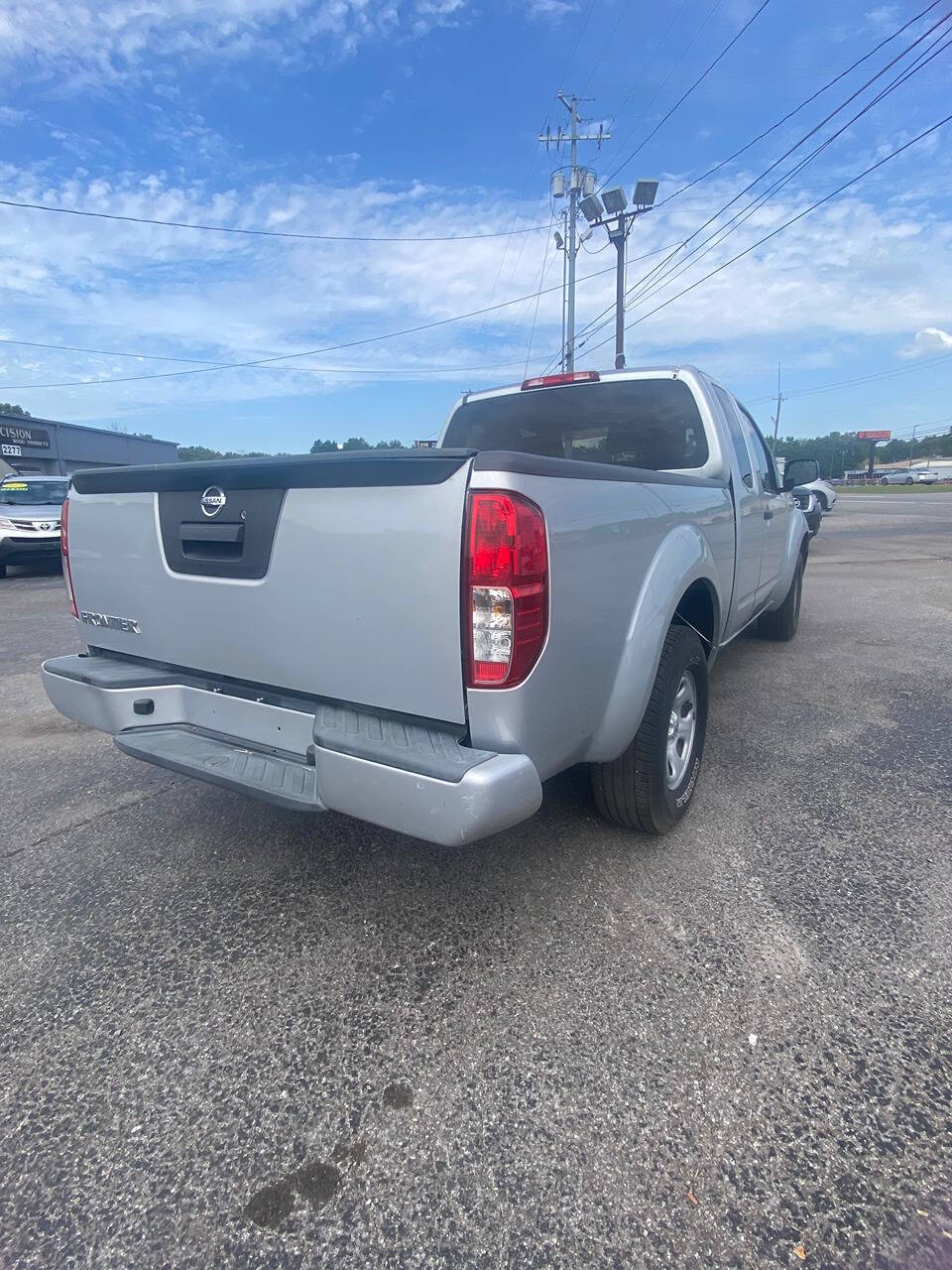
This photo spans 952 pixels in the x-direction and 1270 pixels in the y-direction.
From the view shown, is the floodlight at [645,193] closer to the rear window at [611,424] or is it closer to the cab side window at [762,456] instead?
the cab side window at [762,456]

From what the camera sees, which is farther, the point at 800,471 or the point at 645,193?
the point at 645,193

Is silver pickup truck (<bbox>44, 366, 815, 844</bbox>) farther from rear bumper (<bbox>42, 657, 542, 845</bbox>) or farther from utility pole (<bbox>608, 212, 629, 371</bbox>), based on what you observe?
utility pole (<bbox>608, 212, 629, 371</bbox>)

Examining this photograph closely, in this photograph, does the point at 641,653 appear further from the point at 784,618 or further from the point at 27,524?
the point at 27,524

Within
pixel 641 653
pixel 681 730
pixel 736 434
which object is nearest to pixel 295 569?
pixel 641 653

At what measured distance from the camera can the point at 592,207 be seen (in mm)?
19891

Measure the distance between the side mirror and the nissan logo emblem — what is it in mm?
4018

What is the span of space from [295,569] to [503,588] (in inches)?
28.8

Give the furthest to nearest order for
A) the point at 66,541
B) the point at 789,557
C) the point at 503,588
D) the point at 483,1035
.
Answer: the point at 789,557 < the point at 66,541 < the point at 483,1035 < the point at 503,588

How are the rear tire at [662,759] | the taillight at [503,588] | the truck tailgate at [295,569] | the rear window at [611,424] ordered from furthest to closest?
the rear window at [611,424]
the rear tire at [662,759]
the truck tailgate at [295,569]
the taillight at [503,588]

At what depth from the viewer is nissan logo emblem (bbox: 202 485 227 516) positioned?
2390 millimetres

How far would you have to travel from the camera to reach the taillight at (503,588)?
1.85 metres

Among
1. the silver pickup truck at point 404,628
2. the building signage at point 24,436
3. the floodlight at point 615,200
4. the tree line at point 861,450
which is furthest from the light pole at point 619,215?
the tree line at point 861,450

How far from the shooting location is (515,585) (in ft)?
6.13

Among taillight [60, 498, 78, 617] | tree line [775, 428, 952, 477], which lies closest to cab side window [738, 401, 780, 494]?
taillight [60, 498, 78, 617]
